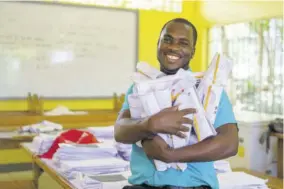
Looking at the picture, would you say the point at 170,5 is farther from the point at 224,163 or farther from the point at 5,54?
the point at 224,163

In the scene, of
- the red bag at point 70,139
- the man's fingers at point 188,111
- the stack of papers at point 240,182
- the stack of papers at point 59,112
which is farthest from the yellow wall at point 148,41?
the man's fingers at point 188,111

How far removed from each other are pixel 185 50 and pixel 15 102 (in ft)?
13.1

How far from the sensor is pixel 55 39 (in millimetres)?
5023

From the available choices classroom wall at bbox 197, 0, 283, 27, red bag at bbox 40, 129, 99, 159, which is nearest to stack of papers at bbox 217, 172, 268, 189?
red bag at bbox 40, 129, 99, 159

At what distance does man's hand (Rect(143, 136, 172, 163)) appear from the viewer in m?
1.13

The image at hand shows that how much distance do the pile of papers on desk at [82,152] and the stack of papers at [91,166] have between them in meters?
0.05

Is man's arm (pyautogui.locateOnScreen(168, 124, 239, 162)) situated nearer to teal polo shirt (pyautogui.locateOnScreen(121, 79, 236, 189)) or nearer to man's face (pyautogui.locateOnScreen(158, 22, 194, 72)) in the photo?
teal polo shirt (pyautogui.locateOnScreen(121, 79, 236, 189))

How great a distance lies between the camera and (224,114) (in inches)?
Result: 47.3

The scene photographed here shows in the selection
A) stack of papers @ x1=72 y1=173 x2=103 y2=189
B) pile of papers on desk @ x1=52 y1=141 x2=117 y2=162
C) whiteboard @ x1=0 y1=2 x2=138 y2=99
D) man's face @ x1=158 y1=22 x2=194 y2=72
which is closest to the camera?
man's face @ x1=158 y1=22 x2=194 y2=72

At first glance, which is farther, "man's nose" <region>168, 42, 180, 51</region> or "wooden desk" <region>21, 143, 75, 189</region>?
"wooden desk" <region>21, 143, 75, 189</region>

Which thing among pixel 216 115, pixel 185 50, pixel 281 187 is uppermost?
pixel 185 50

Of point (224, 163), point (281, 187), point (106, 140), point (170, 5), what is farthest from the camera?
point (170, 5)

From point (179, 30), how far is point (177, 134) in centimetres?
29

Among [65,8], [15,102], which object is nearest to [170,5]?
[65,8]
